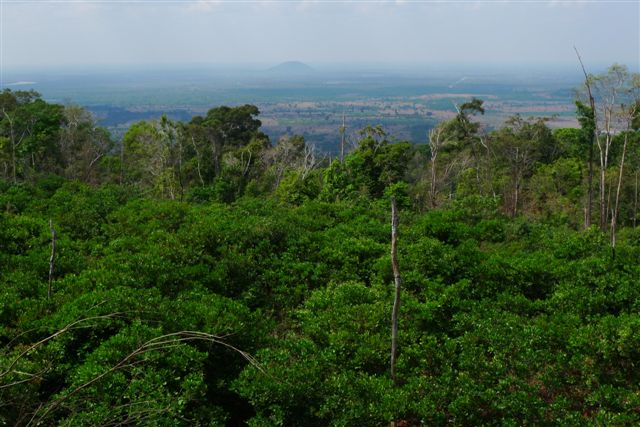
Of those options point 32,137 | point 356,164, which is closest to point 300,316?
point 356,164

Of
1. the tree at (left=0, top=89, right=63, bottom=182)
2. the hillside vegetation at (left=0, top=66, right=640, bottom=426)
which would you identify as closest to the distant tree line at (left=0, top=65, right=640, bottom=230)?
the tree at (left=0, top=89, right=63, bottom=182)

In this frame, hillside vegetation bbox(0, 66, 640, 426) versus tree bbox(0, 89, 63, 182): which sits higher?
tree bbox(0, 89, 63, 182)

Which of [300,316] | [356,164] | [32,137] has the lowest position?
[300,316]

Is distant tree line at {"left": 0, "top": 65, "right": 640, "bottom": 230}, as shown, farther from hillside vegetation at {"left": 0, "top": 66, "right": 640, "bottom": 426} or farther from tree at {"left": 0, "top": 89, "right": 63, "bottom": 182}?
hillside vegetation at {"left": 0, "top": 66, "right": 640, "bottom": 426}

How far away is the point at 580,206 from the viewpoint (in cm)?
2170

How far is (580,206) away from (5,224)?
2133 cm

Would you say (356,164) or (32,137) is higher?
(32,137)

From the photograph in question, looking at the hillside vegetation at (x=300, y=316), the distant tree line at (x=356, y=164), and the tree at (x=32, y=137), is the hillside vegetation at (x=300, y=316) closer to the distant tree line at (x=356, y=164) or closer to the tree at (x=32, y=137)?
the distant tree line at (x=356, y=164)

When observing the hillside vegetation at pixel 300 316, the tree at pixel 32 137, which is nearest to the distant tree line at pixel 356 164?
the tree at pixel 32 137

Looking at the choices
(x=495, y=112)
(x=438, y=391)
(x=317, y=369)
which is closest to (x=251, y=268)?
(x=317, y=369)

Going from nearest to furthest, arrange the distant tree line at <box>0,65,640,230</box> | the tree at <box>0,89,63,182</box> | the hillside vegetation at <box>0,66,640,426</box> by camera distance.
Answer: the hillside vegetation at <box>0,66,640,426</box> → the distant tree line at <box>0,65,640,230</box> → the tree at <box>0,89,63,182</box>

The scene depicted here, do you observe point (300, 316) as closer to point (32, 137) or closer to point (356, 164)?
point (356, 164)

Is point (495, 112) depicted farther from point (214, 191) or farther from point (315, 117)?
point (214, 191)

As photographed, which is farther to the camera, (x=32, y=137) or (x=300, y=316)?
(x=32, y=137)
